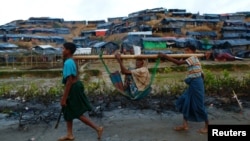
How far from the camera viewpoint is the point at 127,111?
6969 mm

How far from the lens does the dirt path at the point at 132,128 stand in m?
5.21

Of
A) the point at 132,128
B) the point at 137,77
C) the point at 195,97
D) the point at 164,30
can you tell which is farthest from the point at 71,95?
the point at 164,30

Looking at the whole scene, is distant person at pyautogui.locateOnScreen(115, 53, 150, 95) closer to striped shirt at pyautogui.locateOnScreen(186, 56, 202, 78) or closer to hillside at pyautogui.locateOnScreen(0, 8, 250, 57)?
striped shirt at pyautogui.locateOnScreen(186, 56, 202, 78)

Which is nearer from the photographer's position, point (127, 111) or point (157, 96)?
point (127, 111)

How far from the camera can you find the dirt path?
205 inches

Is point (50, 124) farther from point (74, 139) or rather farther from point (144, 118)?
point (144, 118)

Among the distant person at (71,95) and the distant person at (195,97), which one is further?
the distant person at (195,97)

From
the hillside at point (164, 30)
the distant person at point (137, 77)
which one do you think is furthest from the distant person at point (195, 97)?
the hillside at point (164, 30)

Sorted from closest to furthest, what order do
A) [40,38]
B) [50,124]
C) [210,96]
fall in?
[50,124] < [210,96] < [40,38]

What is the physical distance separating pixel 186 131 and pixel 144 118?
115cm

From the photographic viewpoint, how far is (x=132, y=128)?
5.72m

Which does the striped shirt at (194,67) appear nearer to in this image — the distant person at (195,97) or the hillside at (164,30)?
the distant person at (195,97)

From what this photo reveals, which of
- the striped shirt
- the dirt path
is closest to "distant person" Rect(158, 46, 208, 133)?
the striped shirt

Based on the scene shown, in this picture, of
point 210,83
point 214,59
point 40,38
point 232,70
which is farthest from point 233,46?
point 210,83
